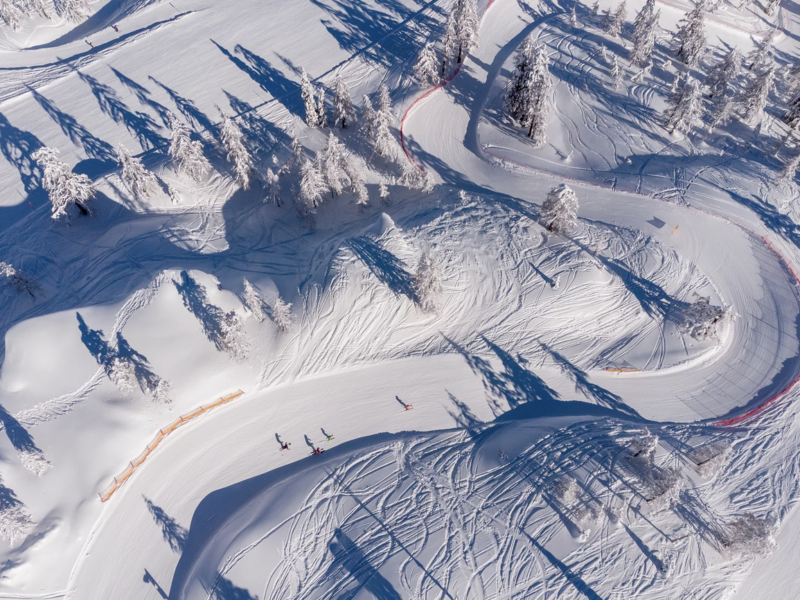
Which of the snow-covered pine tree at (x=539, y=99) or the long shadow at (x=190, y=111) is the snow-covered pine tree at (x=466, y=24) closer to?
the snow-covered pine tree at (x=539, y=99)

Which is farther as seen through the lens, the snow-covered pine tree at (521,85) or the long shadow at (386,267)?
the snow-covered pine tree at (521,85)

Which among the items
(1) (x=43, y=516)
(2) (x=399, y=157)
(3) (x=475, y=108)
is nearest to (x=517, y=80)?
(3) (x=475, y=108)

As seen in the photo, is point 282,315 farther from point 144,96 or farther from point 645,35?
point 645,35

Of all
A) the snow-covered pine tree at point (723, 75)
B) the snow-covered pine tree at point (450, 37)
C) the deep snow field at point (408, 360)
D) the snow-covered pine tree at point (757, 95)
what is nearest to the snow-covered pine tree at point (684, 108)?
the deep snow field at point (408, 360)

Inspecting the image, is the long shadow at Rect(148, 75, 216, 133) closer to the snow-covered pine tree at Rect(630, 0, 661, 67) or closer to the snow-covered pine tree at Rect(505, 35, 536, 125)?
the snow-covered pine tree at Rect(505, 35, 536, 125)

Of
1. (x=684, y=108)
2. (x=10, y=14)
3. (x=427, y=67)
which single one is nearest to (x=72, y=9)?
(x=10, y=14)
